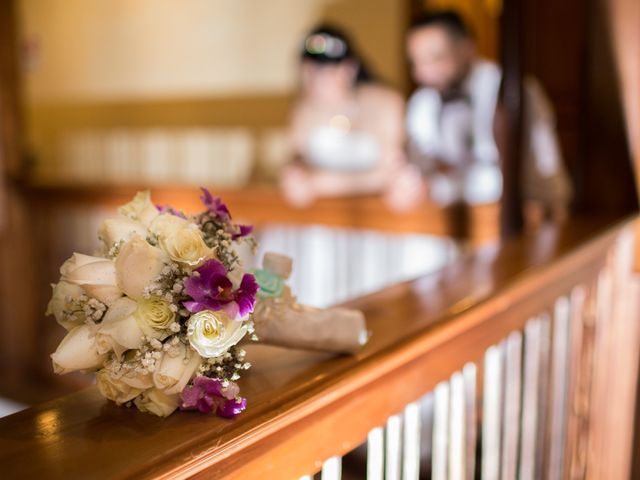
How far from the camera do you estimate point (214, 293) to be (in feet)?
2.35

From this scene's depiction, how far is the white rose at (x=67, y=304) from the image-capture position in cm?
75

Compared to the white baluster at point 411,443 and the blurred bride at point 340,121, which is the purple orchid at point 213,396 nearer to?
the white baluster at point 411,443

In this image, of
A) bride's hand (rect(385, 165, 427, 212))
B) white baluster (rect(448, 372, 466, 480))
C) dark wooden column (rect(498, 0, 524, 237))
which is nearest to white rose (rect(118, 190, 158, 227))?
white baluster (rect(448, 372, 466, 480))

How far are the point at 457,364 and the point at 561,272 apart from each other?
0.59 metres

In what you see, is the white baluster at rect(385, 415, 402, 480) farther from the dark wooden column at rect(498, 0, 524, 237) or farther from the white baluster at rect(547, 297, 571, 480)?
the dark wooden column at rect(498, 0, 524, 237)

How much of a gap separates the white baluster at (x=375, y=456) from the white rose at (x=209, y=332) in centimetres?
38

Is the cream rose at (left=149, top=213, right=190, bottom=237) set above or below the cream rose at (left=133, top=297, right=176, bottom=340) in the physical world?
above

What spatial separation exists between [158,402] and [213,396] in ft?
0.19

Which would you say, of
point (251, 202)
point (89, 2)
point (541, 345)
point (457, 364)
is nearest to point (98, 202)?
point (251, 202)

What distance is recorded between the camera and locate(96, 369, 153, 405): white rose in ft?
2.36

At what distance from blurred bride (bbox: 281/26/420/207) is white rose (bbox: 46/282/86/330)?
8.85 ft

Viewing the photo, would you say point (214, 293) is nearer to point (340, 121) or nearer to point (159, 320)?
point (159, 320)

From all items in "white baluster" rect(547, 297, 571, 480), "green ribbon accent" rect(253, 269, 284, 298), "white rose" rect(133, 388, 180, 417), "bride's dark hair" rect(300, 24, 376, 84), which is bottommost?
"white baluster" rect(547, 297, 571, 480)

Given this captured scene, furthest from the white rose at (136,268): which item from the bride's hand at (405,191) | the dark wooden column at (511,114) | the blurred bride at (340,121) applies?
the blurred bride at (340,121)
